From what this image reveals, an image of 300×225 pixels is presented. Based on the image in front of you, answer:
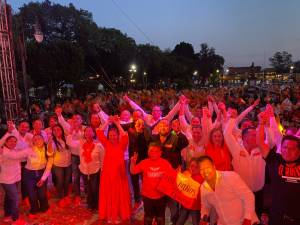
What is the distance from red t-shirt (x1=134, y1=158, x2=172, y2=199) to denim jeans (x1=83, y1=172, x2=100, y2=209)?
1774mm

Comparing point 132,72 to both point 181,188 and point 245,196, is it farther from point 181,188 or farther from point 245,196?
point 245,196

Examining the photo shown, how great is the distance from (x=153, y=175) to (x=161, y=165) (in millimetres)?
178

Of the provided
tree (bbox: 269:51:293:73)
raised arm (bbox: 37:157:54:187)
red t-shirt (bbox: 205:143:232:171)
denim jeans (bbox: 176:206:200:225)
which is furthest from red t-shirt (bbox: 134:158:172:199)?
tree (bbox: 269:51:293:73)

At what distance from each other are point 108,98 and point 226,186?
14114 millimetres

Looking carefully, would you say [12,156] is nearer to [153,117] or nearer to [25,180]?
[25,180]

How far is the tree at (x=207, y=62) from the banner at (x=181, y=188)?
6679 cm

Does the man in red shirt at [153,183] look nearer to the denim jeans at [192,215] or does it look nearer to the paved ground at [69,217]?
the denim jeans at [192,215]

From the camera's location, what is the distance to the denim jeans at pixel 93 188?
634 cm

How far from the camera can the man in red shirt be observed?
4.75 m

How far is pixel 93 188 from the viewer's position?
250 inches

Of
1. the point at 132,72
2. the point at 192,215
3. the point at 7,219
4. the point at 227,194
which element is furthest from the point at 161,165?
the point at 132,72

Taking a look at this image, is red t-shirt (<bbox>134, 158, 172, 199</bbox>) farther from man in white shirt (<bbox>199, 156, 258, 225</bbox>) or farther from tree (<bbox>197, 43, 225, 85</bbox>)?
tree (<bbox>197, 43, 225, 85</bbox>)

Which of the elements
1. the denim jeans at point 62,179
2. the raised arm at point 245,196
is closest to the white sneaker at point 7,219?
the denim jeans at point 62,179

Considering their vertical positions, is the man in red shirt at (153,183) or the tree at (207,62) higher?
the tree at (207,62)
